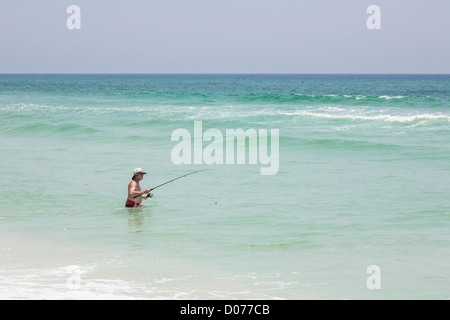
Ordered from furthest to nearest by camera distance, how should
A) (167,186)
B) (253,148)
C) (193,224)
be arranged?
1. (253,148)
2. (167,186)
3. (193,224)

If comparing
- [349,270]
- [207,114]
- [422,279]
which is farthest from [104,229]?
[207,114]

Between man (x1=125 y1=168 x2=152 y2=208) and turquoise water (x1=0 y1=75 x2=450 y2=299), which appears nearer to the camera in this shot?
turquoise water (x1=0 y1=75 x2=450 y2=299)

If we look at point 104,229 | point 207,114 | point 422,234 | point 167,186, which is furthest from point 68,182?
point 207,114

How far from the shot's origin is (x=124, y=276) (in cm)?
698

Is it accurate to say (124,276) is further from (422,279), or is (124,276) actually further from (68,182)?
(68,182)

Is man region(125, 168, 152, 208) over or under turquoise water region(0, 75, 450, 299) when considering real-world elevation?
over

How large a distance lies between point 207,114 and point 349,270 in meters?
24.6

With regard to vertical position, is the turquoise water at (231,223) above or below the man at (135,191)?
below

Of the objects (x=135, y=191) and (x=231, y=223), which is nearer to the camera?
(x=231, y=223)

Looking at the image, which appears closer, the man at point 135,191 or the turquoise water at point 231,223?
the turquoise water at point 231,223

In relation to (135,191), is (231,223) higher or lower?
lower

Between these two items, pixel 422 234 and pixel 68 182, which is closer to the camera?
pixel 422 234
